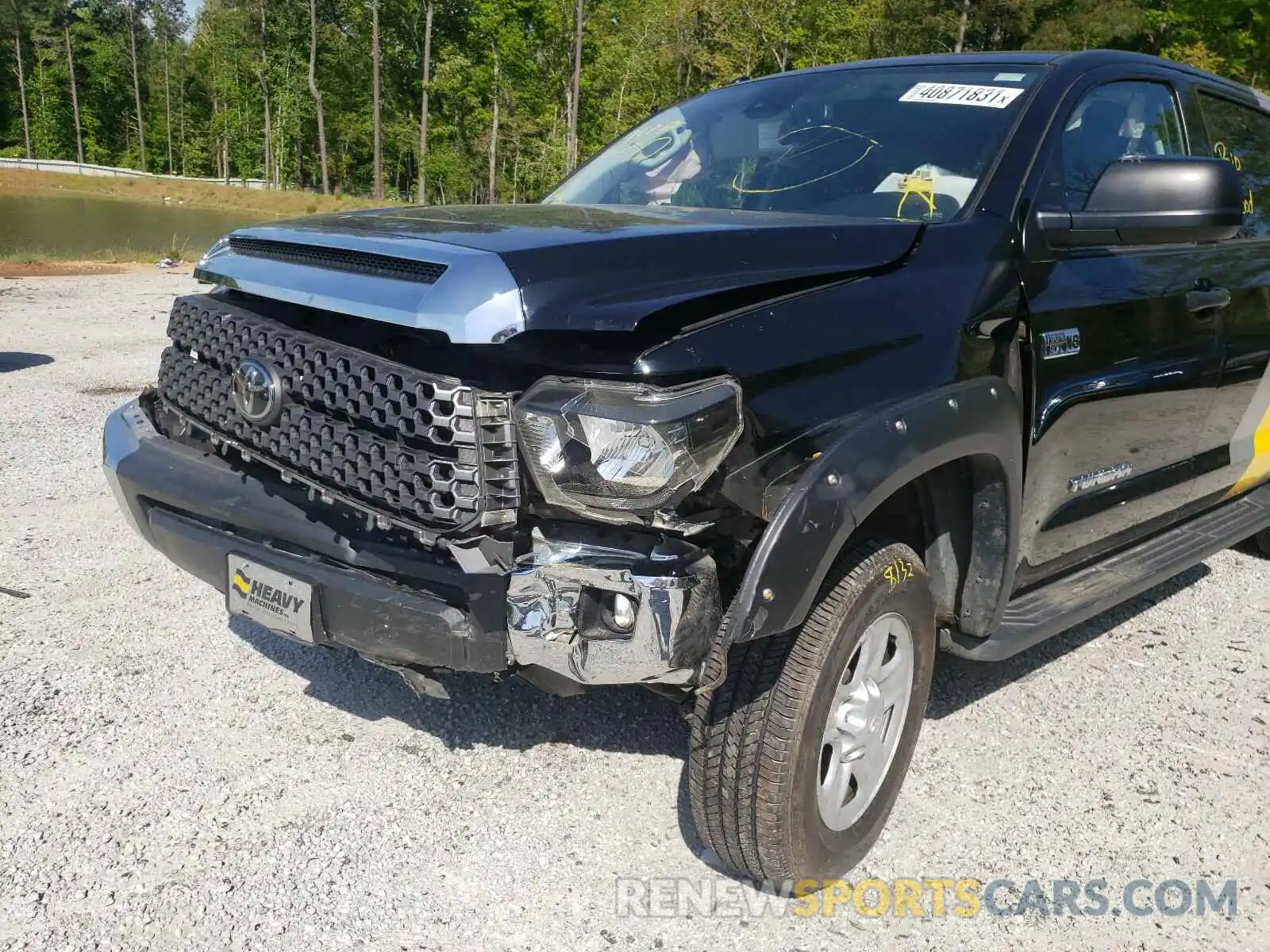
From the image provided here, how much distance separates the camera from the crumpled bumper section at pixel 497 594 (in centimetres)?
196

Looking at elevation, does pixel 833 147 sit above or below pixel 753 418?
above

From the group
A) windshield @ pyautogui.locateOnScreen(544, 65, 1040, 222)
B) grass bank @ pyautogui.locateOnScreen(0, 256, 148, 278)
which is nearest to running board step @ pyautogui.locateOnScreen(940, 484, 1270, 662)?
windshield @ pyautogui.locateOnScreen(544, 65, 1040, 222)

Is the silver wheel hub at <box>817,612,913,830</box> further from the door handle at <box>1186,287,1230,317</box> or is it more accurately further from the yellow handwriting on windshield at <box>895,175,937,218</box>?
the door handle at <box>1186,287,1230,317</box>

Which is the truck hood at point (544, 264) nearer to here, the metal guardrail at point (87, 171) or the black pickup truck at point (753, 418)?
the black pickup truck at point (753, 418)

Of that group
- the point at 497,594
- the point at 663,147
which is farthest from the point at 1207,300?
the point at 497,594

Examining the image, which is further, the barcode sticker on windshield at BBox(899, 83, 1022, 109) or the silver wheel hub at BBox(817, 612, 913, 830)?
the barcode sticker on windshield at BBox(899, 83, 1022, 109)

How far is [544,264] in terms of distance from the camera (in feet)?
6.67

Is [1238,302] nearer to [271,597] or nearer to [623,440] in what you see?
[623,440]

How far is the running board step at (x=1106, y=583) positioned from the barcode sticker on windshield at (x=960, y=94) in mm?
1453

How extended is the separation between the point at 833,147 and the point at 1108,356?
3.40 feet

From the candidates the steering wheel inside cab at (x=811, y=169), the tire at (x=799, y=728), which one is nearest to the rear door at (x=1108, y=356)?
the steering wheel inside cab at (x=811, y=169)

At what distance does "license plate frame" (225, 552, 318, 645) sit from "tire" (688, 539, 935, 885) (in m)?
0.91

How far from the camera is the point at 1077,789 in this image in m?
2.98
